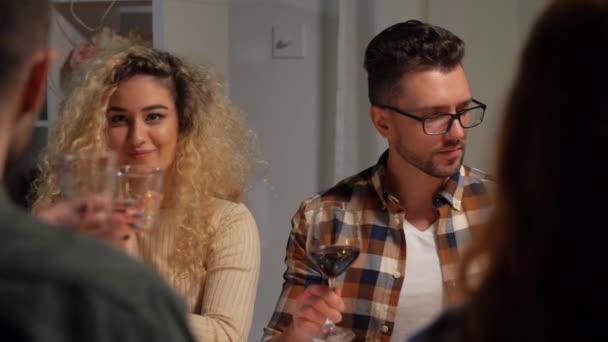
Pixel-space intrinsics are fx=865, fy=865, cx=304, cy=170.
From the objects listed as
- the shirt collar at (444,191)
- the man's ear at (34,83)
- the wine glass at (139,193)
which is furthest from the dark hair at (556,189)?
the shirt collar at (444,191)

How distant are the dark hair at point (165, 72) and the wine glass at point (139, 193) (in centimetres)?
79

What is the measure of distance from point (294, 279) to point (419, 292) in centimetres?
30

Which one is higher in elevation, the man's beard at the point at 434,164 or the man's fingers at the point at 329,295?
the man's beard at the point at 434,164

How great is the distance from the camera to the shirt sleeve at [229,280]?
6.62 ft

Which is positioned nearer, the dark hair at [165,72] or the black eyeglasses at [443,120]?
the black eyeglasses at [443,120]

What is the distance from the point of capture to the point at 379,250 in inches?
80.0

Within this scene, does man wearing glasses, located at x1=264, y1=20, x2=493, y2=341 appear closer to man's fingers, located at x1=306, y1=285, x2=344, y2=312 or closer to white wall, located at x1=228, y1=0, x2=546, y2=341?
man's fingers, located at x1=306, y1=285, x2=344, y2=312

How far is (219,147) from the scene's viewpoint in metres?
2.37

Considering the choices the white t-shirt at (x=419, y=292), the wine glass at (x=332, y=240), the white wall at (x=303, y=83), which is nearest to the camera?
the wine glass at (x=332, y=240)

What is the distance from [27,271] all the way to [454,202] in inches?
56.9

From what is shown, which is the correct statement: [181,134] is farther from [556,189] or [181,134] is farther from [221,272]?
[556,189]

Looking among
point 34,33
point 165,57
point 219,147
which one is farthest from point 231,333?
point 34,33

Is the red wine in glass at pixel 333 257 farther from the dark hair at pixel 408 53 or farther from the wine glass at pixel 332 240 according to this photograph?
the dark hair at pixel 408 53

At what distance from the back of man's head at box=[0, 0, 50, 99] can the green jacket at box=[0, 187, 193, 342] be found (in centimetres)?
17
